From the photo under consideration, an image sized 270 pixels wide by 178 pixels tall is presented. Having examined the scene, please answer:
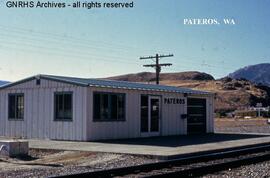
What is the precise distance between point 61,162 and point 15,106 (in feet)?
34.7

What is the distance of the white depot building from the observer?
22.7 meters

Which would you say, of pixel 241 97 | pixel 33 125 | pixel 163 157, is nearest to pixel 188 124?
pixel 33 125

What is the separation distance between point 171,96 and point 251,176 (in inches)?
607

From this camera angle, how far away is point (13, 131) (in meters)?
25.5

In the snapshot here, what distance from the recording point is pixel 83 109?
73.5 ft

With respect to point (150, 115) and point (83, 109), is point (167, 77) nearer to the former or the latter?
point (150, 115)

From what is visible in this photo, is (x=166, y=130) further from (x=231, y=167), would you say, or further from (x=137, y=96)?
(x=231, y=167)

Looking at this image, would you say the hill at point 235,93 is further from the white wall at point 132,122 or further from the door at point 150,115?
the door at point 150,115

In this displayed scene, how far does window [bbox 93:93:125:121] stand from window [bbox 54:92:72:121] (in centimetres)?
122

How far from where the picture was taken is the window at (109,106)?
22892 millimetres

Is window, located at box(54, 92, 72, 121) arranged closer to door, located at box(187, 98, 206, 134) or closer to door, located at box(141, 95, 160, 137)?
door, located at box(141, 95, 160, 137)

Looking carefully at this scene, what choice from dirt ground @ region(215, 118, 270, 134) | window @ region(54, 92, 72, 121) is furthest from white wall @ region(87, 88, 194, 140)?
dirt ground @ region(215, 118, 270, 134)

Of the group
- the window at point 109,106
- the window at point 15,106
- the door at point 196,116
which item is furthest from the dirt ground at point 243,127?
the window at point 15,106

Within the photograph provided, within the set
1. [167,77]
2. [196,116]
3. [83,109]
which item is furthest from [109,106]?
[167,77]
